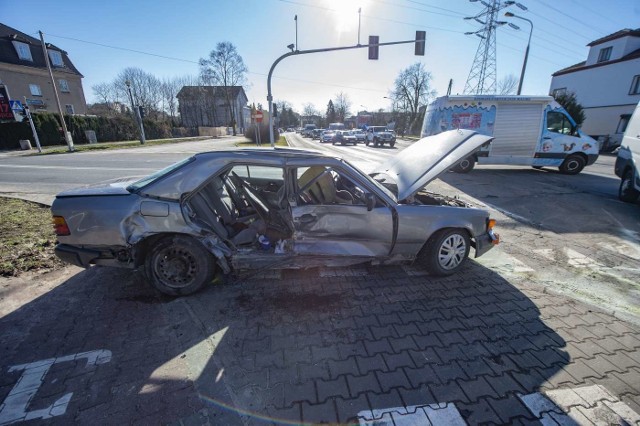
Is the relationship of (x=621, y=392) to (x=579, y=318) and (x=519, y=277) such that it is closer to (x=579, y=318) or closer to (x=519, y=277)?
(x=579, y=318)

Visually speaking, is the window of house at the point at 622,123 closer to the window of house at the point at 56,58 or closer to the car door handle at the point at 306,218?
the car door handle at the point at 306,218

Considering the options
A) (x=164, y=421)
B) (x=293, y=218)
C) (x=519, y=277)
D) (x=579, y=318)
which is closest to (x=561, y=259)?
(x=519, y=277)

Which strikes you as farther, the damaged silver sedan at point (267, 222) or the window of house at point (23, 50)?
the window of house at point (23, 50)

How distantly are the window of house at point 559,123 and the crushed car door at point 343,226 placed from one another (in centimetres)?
1154

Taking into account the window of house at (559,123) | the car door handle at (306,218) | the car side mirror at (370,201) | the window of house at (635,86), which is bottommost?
the car door handle at (306,218)

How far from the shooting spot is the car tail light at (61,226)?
301cm

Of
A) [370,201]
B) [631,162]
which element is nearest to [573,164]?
[631,162]

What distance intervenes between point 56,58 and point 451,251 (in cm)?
5416

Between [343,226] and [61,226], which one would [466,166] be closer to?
[343,226]

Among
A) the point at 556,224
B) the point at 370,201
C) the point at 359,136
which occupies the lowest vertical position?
the point at 556,224

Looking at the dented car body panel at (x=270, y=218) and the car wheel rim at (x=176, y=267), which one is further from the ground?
the dented car body panel at (x=270, y=218)

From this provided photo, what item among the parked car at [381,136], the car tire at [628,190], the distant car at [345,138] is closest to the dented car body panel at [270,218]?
the car tire at [628,190]

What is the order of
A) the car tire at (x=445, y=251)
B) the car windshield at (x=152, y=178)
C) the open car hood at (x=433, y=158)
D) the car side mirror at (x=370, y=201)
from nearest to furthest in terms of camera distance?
the car windshield at (x=152, y=178) < the car side mirror at (x=370, y=201) < the open car hood at (x=433, y=158) < the car tire at (x=445, y=251)

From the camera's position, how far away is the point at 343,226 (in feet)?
11.2
